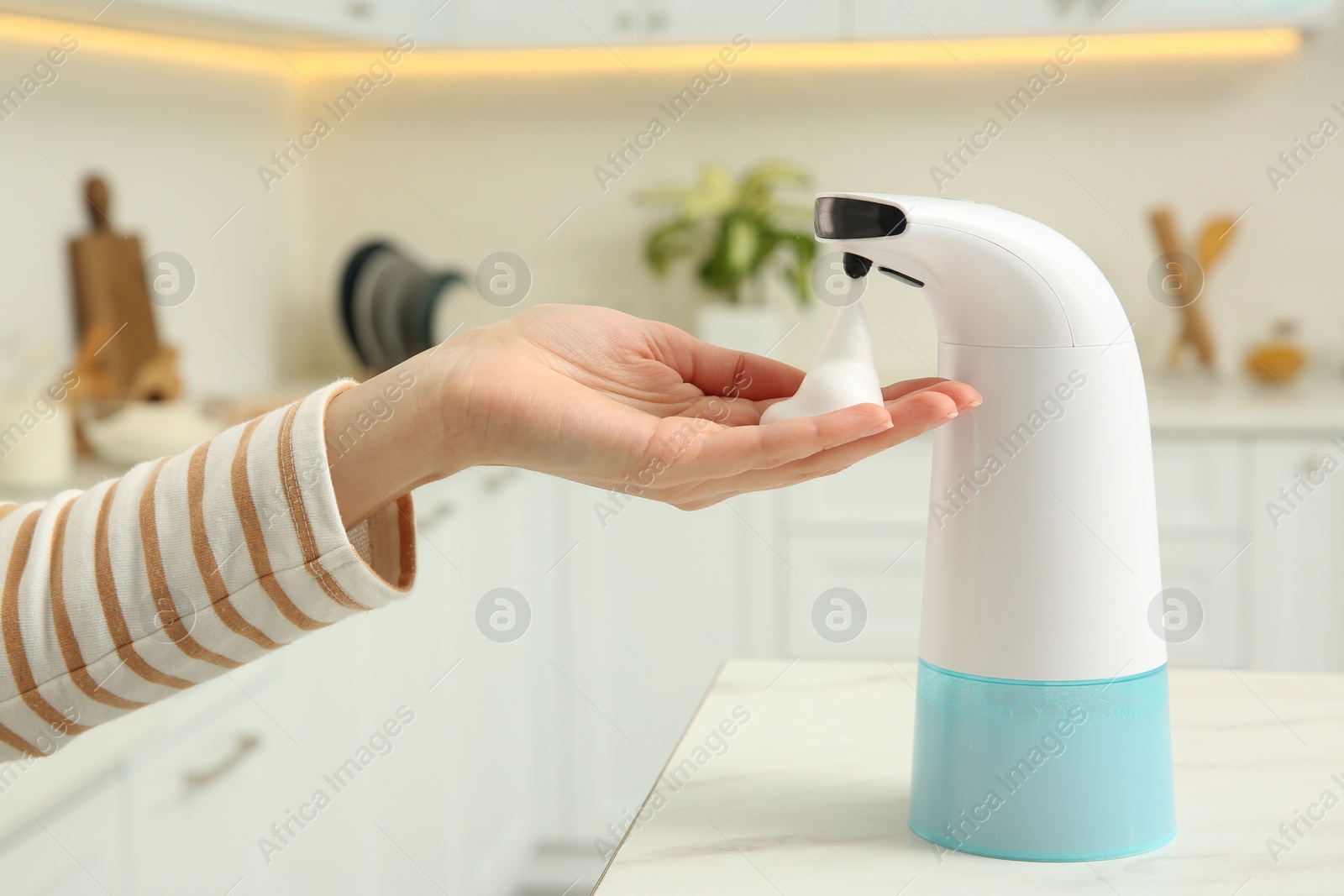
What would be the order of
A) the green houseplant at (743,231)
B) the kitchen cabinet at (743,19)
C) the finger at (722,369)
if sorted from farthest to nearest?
the green houseplant at (743,231) < the kitchen cabinet at (743,19) < the finger at (722,369)

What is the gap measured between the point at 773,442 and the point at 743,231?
5.54 feet

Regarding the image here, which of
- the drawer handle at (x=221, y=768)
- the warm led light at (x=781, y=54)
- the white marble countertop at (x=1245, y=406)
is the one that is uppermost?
the warm led light at (x=781, y=54)

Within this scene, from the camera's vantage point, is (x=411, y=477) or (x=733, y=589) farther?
(x=733, y=589)

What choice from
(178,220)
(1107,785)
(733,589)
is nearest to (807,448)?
(1107,785)

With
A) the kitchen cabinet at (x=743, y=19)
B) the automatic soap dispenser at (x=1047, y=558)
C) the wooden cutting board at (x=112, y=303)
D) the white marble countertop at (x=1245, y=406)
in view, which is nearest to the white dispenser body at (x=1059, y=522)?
the automatic soap dispenser at (x=1047, y=558)

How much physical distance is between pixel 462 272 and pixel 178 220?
655mm

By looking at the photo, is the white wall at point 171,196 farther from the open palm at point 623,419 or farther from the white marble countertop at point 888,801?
the white marble countertop at point 888,801

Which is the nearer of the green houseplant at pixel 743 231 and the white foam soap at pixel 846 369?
the white foam soap at pixel 846 369

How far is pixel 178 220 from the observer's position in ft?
6.97

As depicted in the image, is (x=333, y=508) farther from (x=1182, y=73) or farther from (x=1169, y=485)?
(x=1182, y=73)

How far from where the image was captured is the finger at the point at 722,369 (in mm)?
771

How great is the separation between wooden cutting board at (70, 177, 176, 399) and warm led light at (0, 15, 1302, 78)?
0.36 metres

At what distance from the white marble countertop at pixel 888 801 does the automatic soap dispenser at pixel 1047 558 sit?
0.09 feet

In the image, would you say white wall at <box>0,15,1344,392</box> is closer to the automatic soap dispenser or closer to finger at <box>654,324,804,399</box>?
finger at <box>654,324,804,399</box>
